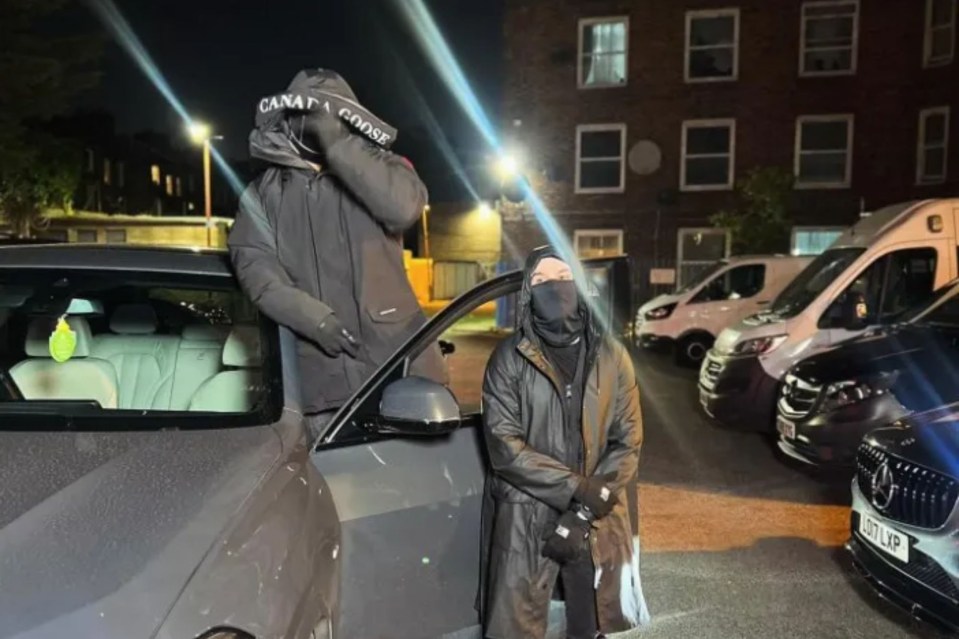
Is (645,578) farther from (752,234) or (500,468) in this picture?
(752,234)

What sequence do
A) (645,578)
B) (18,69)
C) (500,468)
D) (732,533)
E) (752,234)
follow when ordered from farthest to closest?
(752,234) < (18,69) < (732,533) < (645,578) < (500,468)

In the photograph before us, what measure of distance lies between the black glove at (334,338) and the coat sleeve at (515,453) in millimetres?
495

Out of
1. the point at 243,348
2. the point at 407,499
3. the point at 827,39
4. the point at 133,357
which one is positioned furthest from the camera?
the point at 827,39

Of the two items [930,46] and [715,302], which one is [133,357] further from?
[930,46]

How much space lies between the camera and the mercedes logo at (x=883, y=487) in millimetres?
3736

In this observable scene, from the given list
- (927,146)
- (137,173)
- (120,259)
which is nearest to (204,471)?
(120,259)

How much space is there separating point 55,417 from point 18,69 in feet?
50.6

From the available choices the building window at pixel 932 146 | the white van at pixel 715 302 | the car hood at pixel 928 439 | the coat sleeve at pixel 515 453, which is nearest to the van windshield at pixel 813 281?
the car hood at pixel 928 439

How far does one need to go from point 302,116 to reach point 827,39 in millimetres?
22414

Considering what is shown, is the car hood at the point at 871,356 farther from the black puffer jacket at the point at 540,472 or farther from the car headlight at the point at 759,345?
the black puffer jacket at the point at 540,472

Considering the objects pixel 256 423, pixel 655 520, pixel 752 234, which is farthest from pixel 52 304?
pixel 752 234

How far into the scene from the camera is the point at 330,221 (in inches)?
111

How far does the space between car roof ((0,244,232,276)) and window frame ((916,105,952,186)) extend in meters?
21.4

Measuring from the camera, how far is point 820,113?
22000 mm
